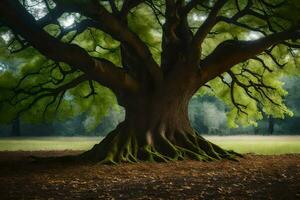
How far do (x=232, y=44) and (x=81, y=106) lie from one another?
10.2 m

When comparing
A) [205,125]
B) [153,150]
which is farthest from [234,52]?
[205,125]

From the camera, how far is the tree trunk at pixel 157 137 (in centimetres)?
1586

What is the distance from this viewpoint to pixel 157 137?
1645cm

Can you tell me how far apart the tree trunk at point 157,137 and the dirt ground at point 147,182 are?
1679 mm

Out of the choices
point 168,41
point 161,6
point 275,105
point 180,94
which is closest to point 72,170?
point 180,94

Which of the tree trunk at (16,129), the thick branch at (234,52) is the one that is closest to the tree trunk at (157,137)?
the thick branch at (234,52)

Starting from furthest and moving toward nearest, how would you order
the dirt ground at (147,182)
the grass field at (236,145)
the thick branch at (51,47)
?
the grass field at (236,145)
the thick branch at (51,47)
the dirt ground at (147,182)

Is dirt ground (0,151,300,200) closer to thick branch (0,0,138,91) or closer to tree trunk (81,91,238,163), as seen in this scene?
tree trunk (81,91,238,163)

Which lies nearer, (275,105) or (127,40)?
(127,40)

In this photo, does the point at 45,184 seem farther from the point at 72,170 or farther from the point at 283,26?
the point at 283,26

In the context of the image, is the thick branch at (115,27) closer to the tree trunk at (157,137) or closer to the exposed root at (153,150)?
the tree trunk at (157,137)

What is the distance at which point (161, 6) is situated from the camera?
784 inches

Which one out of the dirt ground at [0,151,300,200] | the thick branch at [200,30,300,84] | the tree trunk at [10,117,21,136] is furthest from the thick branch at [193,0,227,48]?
the tree trunk at [10,117,21,136]

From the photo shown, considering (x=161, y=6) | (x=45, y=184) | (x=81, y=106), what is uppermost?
(x=161, y=6)
